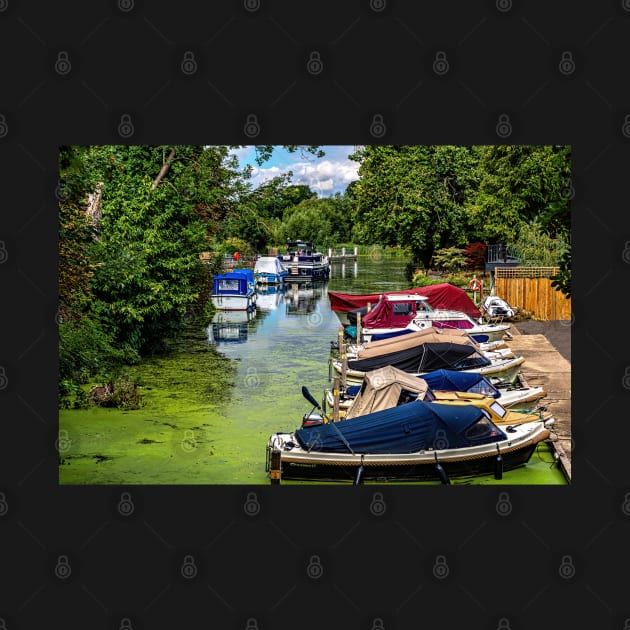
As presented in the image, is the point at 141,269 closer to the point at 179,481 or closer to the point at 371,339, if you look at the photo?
the point at 371,339

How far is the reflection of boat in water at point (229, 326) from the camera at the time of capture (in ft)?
112

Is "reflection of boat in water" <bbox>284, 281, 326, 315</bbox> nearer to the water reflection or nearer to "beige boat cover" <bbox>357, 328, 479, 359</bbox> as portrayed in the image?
the water reflection

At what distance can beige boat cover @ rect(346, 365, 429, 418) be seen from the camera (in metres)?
17.5

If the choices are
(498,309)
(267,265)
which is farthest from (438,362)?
(267,265)

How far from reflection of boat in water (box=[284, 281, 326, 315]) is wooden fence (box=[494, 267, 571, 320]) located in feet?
37.2

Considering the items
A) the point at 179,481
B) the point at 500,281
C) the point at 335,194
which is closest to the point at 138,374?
the point at 179,481

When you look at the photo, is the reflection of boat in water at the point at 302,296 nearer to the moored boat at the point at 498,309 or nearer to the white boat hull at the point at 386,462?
the moored boat at the point at 498,309

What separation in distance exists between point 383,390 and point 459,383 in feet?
7.95

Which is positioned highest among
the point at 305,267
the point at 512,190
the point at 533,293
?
the point at 512,190

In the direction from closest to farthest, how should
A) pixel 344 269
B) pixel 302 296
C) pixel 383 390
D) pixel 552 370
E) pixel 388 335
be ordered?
pixel 383 390, pixel 552 370, pixel 388 335, pixel 302 296, pixel 344 269

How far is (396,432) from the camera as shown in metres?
15.0

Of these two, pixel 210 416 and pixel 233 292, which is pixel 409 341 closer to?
pixel 210 416

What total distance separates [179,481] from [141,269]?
10.6m

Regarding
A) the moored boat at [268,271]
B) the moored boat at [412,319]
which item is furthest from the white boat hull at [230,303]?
the moored boat at [268,271]
